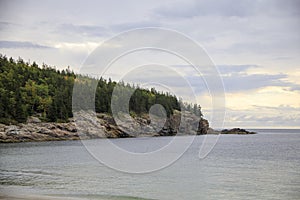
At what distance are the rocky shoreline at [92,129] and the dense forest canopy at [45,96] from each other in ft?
8.83

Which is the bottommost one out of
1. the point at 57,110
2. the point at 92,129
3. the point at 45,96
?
the point at 92,129

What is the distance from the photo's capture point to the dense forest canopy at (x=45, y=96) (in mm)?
104188

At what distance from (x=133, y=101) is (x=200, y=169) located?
89217 millimetres

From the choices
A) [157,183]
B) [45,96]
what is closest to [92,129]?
[45,96]

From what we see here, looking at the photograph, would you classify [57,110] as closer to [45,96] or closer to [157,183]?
[45,96]

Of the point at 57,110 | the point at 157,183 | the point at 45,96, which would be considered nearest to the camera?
the point at 157,183

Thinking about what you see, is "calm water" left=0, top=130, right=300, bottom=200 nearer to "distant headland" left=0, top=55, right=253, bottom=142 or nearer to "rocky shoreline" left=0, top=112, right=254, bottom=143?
"rocky shoreline" left=0, top=112, right=254, bottom=143

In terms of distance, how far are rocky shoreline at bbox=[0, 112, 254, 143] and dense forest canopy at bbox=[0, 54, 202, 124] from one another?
2693 millimetres

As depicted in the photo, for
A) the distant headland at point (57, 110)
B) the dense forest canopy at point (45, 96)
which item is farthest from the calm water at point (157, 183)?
the dense forest canopy at point (45, 96)

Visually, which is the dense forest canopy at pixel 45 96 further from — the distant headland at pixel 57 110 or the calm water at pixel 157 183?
the calm water at pixel 157 183

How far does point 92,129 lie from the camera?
113812 millimetres

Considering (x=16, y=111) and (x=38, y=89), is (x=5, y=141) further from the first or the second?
(x=38, y=89)

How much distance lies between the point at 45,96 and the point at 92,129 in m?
16.2

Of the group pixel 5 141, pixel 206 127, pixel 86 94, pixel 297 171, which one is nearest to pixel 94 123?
pixel 86 94
